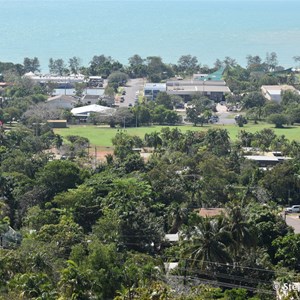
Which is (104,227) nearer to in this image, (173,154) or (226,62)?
(173,154)

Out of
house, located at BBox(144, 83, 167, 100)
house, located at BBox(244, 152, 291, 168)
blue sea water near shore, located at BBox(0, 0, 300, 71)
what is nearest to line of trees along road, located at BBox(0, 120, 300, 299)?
house, located at BBox(244, 152, 291, 168)

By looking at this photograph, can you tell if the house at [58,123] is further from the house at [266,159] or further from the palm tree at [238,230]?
the palm tree at [238,230]

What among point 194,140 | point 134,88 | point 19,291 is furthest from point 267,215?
point 134,88

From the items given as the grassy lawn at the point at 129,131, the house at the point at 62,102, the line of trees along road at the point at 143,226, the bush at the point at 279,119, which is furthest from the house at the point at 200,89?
the line of trees along road at the point at 143,226

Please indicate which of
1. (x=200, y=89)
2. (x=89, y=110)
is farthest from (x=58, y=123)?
(x=200, y=89)

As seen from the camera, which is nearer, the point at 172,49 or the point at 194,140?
the point at 194,140

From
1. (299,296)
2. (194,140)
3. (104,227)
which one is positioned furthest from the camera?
(194,140)
